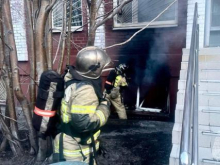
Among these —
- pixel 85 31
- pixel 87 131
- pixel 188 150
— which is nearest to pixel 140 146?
pixel 87 131

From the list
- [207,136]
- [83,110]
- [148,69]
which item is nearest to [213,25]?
[148,69]

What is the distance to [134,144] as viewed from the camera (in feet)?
14.0

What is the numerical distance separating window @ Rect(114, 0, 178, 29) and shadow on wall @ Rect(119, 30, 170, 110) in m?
0.39

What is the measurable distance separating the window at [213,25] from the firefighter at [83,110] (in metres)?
3.65

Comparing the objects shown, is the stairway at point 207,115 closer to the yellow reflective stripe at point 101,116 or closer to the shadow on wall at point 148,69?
the yellow reflective stripe at point 101,116

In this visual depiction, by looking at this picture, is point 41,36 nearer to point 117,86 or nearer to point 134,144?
point 134,144

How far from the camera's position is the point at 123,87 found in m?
6.18

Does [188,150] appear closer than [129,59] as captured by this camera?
Yes

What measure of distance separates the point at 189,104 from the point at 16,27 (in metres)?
6.78

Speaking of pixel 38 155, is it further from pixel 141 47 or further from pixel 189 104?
pixel 141 47

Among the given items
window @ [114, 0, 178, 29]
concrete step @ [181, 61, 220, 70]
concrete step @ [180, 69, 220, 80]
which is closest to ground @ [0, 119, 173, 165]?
concrete step @ [180, 69, 220, 80]

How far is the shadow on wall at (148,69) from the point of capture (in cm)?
586

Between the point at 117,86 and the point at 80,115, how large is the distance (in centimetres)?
379

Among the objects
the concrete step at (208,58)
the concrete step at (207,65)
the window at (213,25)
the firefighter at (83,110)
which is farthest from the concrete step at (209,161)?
the window at (213,25)
